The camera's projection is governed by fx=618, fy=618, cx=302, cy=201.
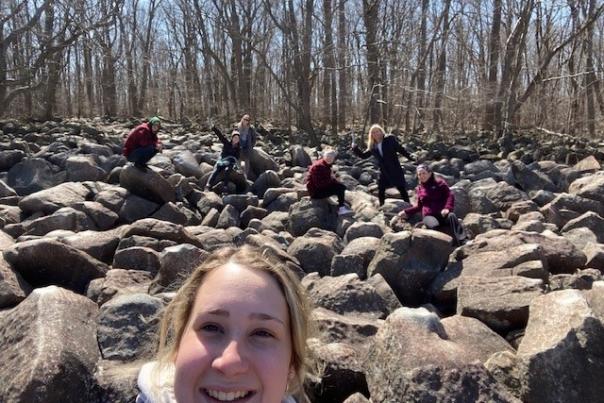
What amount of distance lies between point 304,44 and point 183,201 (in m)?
11.1

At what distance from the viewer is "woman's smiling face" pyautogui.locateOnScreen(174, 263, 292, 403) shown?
1.62 meters

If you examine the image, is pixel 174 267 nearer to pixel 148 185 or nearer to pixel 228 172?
pixel 148 185

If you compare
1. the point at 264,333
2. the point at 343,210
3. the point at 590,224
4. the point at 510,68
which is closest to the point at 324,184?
the point at 343,210

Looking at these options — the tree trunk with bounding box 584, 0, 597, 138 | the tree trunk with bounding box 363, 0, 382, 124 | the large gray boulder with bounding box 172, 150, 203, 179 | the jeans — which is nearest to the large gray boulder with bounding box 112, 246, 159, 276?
the jeans

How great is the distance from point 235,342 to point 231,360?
0.22 ft

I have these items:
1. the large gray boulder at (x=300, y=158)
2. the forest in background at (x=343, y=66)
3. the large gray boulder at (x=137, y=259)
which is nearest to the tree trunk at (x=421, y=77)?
the forest in background at (x=343, y=66)

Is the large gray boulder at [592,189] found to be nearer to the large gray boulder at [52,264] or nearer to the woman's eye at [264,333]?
the large gray boulder at [52,264]

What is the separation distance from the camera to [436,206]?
8.80 m

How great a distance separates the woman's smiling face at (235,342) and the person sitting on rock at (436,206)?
259 inches

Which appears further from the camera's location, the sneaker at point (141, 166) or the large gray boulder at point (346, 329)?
the sneaker at point (141, 166)

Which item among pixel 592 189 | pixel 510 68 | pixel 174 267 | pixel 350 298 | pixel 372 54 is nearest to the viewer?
pixel 350 298

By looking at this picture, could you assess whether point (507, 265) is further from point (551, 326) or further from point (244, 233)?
point (244, 233)

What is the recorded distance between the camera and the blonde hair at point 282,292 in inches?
75.3

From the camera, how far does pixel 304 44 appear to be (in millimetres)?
21250
